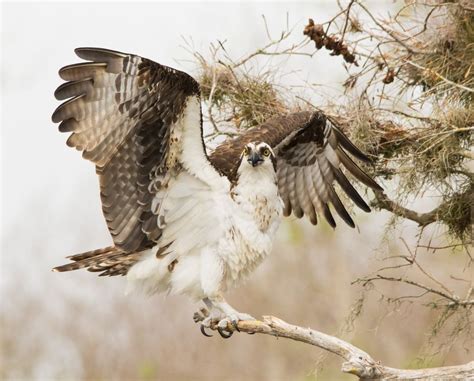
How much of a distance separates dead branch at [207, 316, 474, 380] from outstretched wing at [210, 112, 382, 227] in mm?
1174

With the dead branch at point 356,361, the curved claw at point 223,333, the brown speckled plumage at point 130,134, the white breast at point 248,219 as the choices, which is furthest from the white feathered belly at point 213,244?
the dead branch at point 356,361

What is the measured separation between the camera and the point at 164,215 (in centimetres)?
657

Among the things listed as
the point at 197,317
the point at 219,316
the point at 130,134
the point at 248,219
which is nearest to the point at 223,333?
the point at 219,316

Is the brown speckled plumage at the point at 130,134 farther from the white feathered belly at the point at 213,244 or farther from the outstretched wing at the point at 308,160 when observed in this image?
the white feathered belly at the point at 213,244

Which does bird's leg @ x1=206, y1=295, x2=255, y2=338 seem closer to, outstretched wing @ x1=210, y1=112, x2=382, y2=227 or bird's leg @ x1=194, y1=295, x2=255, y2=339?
bird's leg @ x1=194, y1=295, x2=255, y2=339

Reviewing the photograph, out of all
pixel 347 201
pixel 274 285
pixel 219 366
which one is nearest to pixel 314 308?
pixel 274 285

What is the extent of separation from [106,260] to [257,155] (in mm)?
1055

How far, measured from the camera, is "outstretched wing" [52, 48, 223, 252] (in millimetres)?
6074

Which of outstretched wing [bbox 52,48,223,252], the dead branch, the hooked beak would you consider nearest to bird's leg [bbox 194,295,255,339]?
the dead branch

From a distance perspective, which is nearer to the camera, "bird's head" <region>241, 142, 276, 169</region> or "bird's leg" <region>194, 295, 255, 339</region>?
"bird's leg" <region>194, 295, 255, 339</region>

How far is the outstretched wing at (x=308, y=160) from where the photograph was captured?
6.81 metres

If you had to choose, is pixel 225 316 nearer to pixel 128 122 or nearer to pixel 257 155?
pixel 257 155

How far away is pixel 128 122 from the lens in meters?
6.21

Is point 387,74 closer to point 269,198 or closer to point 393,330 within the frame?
point 269,198
